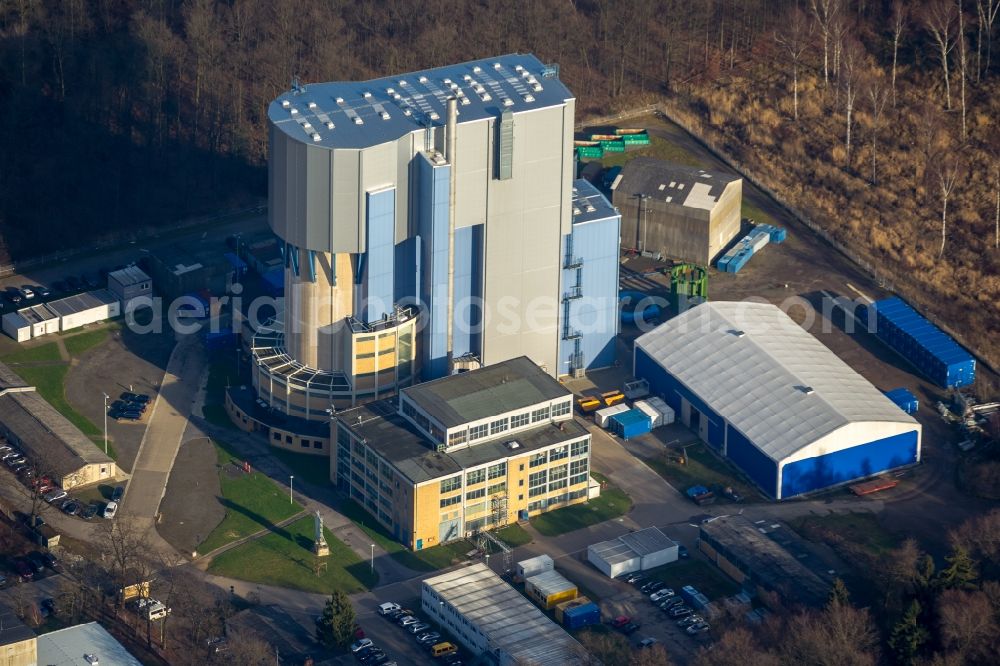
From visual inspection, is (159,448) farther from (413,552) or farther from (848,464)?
(848,464)

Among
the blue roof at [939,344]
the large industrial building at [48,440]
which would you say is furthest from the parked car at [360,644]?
the blue roof at [939,344]

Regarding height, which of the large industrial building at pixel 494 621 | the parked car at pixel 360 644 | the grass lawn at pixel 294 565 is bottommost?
the grass lawn at pixel 294 565

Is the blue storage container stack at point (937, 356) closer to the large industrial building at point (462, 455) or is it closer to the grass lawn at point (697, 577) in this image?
the grass lawn at point (697, 577)

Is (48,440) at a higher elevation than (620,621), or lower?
higher

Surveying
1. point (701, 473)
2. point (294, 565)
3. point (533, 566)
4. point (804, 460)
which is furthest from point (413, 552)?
point (804, 460)

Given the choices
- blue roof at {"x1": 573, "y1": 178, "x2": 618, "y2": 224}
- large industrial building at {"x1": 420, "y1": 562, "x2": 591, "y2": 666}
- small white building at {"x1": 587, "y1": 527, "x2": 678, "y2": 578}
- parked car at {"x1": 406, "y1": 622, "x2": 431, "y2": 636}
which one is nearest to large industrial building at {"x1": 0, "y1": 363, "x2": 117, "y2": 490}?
large industrial building at {"x1": 420, "y1": 562, "x2": 591, "y2": 666}

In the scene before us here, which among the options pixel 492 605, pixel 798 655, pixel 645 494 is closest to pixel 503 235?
pixel 645 494
